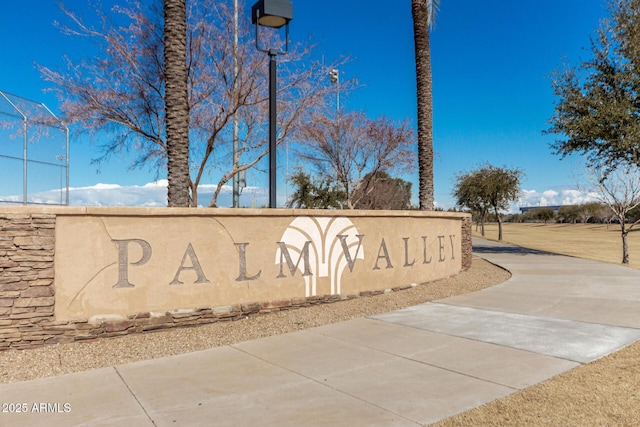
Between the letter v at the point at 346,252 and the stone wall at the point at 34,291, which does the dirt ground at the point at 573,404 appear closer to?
the stone wall at the point at 34,291

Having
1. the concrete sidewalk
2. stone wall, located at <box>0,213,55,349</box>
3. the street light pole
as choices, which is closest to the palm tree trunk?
the concrete sidewalk

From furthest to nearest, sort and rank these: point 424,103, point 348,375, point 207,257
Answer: point 424,103 < point 207,257 < point 348,375

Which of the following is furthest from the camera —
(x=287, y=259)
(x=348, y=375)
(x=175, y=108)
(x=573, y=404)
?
(x=175, y=108)

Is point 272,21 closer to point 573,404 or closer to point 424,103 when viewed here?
point 573,404

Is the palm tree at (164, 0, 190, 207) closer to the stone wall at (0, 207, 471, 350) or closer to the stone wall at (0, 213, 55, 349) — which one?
the stone wall at (0, 207, 471, 350)

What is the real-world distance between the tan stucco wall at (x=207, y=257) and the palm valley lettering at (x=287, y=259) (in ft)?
0.05

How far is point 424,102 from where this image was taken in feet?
53.6

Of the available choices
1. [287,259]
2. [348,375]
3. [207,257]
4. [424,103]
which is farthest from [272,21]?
[424,103]

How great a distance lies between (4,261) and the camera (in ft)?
20.9

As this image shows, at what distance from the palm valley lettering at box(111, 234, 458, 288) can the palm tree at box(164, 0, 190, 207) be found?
204cm

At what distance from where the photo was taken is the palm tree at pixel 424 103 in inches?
632

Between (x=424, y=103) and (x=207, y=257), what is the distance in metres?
11.0

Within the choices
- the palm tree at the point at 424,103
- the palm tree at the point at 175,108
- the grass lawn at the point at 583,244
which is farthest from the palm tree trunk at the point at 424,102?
the grass lawn at the point at 583,244

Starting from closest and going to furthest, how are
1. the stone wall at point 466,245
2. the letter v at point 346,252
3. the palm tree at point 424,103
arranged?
the letter v at point 346,252, the stone wall at point 466,245, the palm tree at point 424,103
